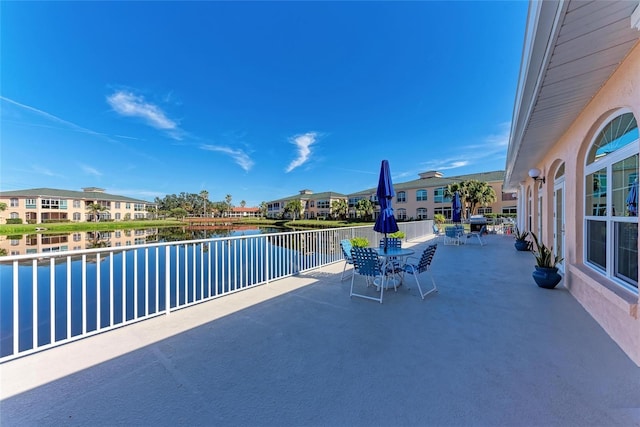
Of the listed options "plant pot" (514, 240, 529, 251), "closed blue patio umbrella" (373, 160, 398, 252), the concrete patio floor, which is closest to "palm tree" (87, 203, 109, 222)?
the concrete patio floor

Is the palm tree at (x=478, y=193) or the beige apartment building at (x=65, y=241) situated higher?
the palm tree at (x=478, y=193)

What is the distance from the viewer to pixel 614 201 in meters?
3.00

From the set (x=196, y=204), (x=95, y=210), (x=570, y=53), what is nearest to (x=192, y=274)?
(x=570, y=53)

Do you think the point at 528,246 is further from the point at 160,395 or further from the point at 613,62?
the point at 160,395

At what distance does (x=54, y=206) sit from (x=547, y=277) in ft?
190

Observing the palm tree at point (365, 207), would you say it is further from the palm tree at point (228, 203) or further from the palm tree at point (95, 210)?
the palm tree at point (228, 203)

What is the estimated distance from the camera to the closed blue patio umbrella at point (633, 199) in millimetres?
2498

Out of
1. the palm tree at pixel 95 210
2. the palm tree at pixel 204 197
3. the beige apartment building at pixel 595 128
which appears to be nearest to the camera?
the beige apartment building at pixel 595 128

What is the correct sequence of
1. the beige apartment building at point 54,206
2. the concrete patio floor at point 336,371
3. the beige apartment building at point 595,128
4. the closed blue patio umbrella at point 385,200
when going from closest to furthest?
the concrete patio floor at point 336,371 → the beige apartment building at point 595,128 → the closed blue patio umbrella at point 385,200 → the beige apartment building at point 54,206

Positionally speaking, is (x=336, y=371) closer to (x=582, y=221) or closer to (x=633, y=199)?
(x=633, y=199)

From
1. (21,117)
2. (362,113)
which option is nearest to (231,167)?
(21,117)

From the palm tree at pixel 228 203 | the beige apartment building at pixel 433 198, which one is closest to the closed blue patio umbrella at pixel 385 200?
the beige apartment building at pixel 433 198

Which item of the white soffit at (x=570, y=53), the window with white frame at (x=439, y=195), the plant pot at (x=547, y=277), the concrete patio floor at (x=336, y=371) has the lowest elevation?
the concrete patio floor at (x=336, y=371)

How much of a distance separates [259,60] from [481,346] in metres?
16.1
